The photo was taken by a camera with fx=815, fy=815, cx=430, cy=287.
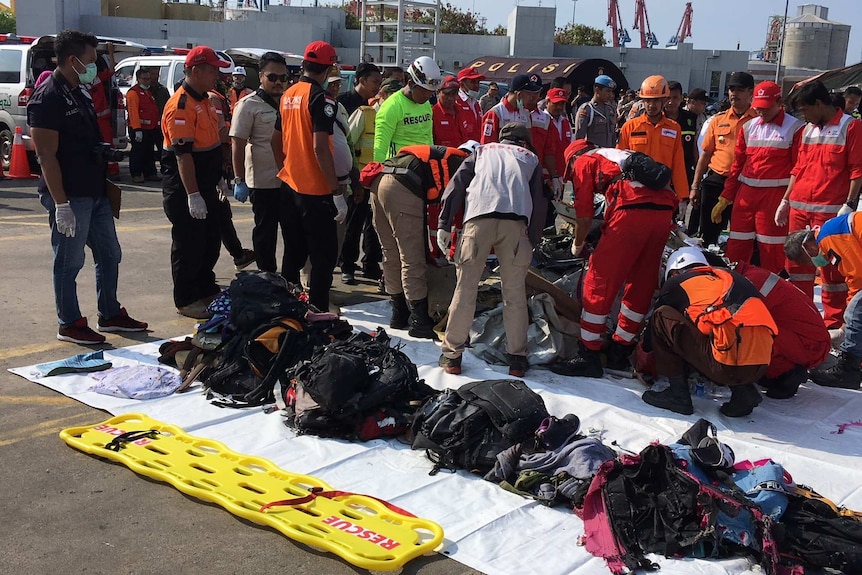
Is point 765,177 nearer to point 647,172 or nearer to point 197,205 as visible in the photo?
point 647,172

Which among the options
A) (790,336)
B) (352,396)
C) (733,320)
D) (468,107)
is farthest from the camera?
(468,107)

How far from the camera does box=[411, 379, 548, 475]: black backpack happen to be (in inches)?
172

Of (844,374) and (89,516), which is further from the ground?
(844,374)

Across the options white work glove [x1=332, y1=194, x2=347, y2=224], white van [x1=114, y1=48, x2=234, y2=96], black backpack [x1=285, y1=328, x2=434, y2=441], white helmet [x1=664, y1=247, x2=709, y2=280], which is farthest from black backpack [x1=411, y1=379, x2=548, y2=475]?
white van [x1=114, y1=48, x2=234, y2=96]

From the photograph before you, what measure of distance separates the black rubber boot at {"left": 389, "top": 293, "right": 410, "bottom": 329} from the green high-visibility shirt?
138cm

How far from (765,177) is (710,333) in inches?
122

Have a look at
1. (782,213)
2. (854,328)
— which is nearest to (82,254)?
(854,328)

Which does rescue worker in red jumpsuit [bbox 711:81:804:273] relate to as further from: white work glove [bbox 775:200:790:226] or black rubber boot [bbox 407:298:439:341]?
black rubber boot [bbox 407:298:439:341]

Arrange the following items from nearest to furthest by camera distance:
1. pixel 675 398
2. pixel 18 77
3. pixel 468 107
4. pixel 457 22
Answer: pixel 675 398 < pixel 468 107 < pixel 18 77 < pixel 457 22

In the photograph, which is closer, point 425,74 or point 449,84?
point 425,74

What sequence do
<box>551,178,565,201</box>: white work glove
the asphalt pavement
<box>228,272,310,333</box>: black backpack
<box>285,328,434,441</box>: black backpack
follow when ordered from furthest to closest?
<box>551,178,565,201</box>: white work glove, <box>228,272,310,333</box>: black backpack, <box>285,328,434,441</box>: black backpack, the asphalt pavement

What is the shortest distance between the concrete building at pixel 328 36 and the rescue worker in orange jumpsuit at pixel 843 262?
2919 centimetres

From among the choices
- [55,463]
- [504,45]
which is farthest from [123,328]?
[504,45]

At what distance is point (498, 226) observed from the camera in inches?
221
